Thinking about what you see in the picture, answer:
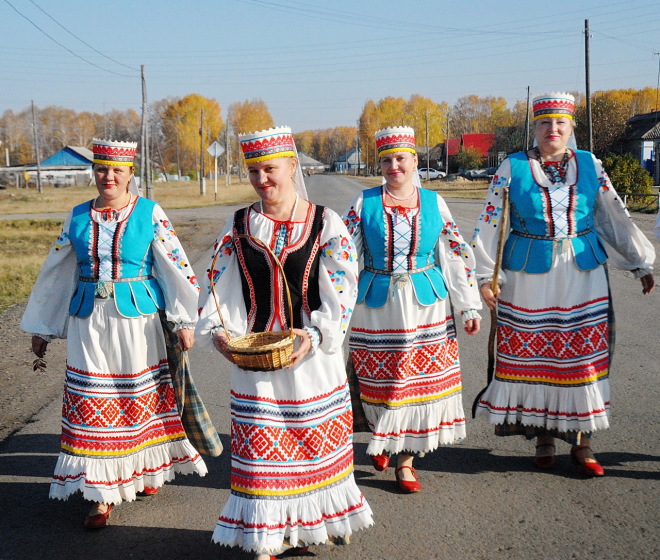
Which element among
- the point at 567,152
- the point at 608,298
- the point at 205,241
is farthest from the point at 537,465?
the point at 205,241

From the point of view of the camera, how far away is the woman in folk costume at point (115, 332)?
13.9ft

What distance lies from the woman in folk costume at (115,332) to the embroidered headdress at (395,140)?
4.69ft

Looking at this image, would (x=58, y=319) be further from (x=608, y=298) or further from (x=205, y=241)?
(x=205, y=241)

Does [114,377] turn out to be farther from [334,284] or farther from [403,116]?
[403,116]

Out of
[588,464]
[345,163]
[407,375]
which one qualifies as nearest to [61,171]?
[407,375]

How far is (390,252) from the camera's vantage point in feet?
15.5

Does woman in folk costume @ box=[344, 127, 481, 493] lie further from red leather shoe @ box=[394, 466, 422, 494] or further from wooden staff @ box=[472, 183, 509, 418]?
wooden staff @ box=[472, 183, 509, 418]

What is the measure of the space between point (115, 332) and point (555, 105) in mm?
3001

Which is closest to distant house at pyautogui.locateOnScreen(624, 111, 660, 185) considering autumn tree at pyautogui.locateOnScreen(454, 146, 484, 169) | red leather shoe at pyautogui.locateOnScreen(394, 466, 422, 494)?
autumn tree at pyautogui.locateOnScreen(454, 146, 484, 169)

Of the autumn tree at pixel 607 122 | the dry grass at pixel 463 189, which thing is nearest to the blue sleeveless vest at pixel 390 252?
the dry grass at pixel 463 189

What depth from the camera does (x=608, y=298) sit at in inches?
193

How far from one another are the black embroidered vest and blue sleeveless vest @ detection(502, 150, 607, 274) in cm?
170

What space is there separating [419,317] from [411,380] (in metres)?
0.39

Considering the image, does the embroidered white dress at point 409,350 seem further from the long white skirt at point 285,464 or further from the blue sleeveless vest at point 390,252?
the long white skirt at point 285,464
